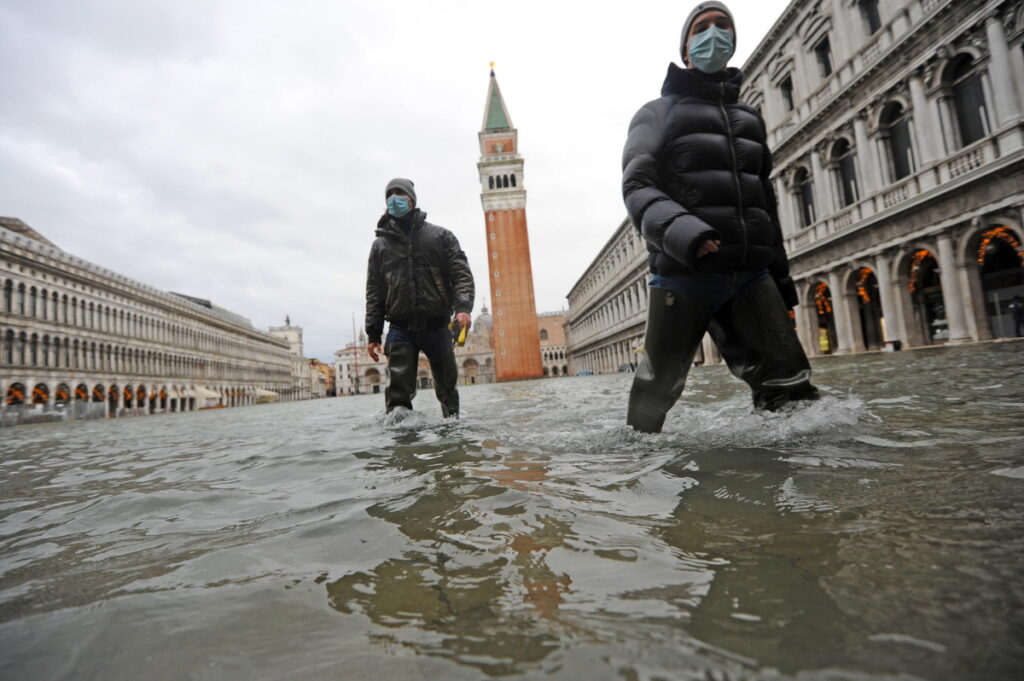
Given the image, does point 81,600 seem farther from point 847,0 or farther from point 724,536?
point 847,0

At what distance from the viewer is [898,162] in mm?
14805

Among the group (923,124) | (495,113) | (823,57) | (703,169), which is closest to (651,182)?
(703,169)

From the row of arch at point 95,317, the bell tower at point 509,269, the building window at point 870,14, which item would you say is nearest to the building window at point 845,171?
the building window at point 870,14

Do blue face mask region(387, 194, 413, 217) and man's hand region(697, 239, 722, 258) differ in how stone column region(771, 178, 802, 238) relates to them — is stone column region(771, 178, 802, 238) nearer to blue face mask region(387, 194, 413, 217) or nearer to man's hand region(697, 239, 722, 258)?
blue face mask region(387, 194, 413, 217)

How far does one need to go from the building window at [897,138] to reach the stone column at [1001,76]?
278 centimetres

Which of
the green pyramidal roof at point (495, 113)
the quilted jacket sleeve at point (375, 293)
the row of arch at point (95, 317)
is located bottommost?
the quilted jacket sleeve at point (375, 293)

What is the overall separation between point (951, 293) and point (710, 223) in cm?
1395

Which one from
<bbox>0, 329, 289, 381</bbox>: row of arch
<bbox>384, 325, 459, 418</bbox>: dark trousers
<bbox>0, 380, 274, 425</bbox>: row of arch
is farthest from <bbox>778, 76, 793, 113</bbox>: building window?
<bbox>0, 329, 289, 381</bbox>: row of arch

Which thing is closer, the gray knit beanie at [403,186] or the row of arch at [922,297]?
the gray knit beanie at [403,186]

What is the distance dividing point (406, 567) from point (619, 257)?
1599 inches

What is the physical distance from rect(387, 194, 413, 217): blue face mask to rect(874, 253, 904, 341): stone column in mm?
15164

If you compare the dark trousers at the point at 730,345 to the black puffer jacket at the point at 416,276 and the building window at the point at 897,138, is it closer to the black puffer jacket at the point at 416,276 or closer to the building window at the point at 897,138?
the black puffer jacket at the point at 416,276

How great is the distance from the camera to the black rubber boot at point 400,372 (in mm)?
4820

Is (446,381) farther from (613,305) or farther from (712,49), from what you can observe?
(613,305)
